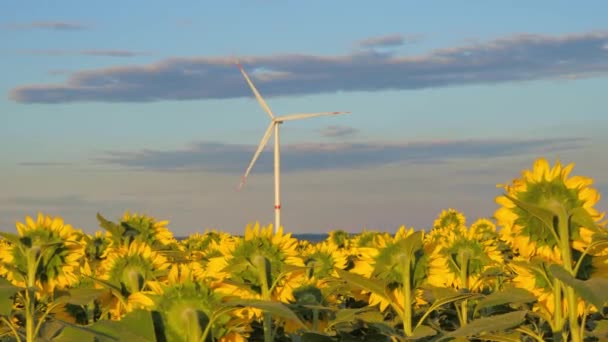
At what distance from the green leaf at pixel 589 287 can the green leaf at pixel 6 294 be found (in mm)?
2884

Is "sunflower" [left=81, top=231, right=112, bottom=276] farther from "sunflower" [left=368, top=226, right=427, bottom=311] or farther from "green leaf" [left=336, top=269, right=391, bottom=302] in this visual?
"green leaf" [left=336, top=269, right=391, bottom=302]

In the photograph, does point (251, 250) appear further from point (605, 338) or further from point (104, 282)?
point (605, 338)

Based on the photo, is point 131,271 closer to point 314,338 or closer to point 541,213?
point 314,338

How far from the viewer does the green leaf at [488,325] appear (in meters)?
4.88

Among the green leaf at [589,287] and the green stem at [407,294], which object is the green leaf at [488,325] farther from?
the green stem at [407,294]

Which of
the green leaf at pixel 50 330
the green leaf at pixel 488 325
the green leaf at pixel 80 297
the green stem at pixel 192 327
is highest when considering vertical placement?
the green stem at pixel 192 327

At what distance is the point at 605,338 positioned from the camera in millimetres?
5492

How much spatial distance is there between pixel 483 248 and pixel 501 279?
2.91m

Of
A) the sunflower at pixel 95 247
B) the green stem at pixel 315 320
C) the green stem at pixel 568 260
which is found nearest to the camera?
the green stem at pixel 568 260

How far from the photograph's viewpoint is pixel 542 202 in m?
5.41

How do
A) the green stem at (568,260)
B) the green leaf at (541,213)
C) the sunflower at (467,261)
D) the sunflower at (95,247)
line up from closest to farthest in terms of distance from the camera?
the green leaf at (541,213), the green stem at (568,260), the sunflower at (467,261), the sunflower at (95,247)

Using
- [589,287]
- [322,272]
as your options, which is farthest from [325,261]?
[589,287]

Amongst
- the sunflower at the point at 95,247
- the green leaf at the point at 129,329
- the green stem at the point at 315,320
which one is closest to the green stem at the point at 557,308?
the green stem at the point at 315,320

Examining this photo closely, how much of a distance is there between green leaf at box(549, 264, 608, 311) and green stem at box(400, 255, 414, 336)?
1.14 m
